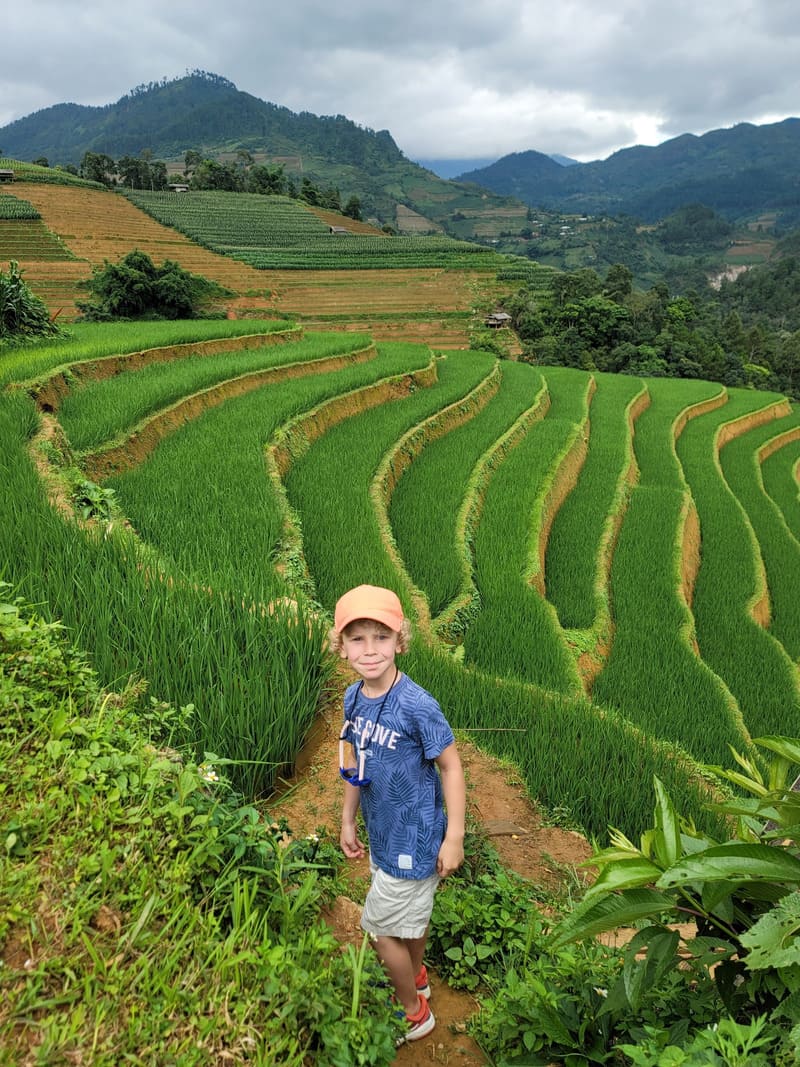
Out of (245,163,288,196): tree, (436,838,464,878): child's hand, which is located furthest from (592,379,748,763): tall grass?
(245,163,288,196): tree

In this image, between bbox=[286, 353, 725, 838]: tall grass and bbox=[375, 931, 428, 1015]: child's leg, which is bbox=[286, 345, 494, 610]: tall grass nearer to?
bbox=[286, 353, 725, 838]: tall grass

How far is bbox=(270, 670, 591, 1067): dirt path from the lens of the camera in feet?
5.78

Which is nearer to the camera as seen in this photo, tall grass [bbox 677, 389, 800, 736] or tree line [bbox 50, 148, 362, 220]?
tall grass [bbox 677, 389, 800, 736]

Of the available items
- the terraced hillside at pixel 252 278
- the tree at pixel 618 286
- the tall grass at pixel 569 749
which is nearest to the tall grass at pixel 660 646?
the tall grass at pixel 569 749

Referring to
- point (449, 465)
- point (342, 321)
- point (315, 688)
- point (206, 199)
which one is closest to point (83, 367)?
point (449, 465)

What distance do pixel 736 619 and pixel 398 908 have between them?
24.6 feet

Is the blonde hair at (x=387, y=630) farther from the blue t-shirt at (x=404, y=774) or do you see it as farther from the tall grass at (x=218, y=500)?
the tall grass at (x=218, y=500)

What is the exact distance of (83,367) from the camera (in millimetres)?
8492

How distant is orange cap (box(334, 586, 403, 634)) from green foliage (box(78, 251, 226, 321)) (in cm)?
2170

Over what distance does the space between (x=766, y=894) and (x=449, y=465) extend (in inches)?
329

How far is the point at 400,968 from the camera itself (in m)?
1.71

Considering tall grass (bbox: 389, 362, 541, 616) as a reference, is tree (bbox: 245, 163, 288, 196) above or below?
above

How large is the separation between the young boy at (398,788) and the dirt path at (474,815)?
0.09 m

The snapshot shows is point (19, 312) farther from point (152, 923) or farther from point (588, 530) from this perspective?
point (152, 923)
